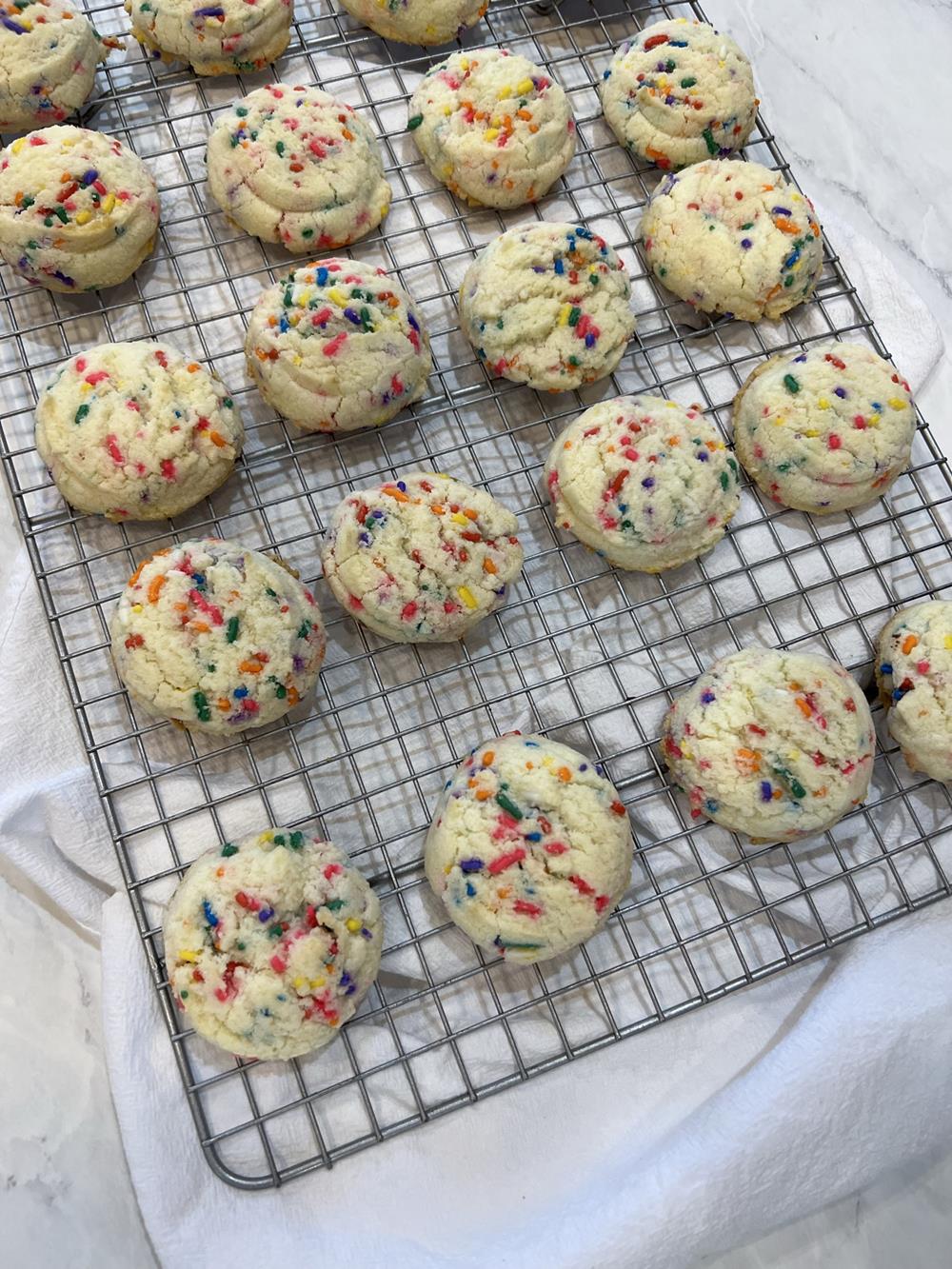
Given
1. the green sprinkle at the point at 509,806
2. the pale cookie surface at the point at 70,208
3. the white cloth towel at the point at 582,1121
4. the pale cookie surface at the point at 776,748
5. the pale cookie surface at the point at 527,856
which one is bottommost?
the white cloth towel at the point at 582,1121

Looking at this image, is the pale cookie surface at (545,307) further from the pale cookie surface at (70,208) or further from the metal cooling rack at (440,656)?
the pale cookie surface at (70,208)

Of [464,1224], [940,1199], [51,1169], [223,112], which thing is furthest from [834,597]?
[51,1169]

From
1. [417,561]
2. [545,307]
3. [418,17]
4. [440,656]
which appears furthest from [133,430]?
[418,17]

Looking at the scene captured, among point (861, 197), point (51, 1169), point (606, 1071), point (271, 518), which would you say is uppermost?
point (861, 197)

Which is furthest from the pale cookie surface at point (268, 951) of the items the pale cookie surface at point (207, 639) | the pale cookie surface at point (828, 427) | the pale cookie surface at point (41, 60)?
the pale cookie surface at point (41, 60)

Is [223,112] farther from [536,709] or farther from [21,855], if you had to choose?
[21,855]

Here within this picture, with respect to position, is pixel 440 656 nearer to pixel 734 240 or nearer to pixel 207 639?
pixel 207 639
